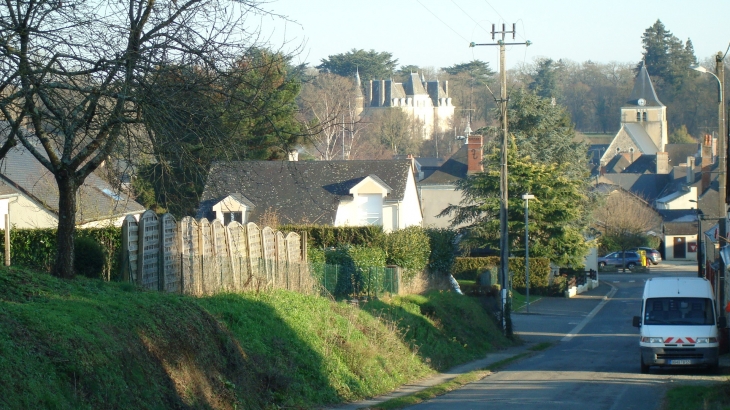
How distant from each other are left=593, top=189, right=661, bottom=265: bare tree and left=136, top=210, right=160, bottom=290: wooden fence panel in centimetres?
5848

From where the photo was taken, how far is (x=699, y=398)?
12.7m

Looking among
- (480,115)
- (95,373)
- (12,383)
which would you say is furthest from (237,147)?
(480,115)

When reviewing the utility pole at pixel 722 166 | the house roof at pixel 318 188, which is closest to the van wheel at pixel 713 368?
the utility pole at pixel 722 166

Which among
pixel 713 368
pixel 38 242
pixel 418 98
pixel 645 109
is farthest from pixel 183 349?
pixel 418 98

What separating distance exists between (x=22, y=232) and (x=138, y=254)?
593 cm

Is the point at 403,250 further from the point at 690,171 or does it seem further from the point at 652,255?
the point at 690,171

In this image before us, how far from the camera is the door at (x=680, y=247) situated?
254 ft

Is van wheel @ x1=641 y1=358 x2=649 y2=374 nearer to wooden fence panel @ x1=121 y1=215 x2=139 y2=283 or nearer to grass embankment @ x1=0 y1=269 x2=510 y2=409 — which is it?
grass embankment @ x1=0 y1=269 x2=510 y2=409

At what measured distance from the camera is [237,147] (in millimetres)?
10188

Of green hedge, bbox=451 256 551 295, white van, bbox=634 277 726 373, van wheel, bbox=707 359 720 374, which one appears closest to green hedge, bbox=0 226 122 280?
white van, bbox=634 277 726 373

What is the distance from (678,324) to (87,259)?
43.7ft

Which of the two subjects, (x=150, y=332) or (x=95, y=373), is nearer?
(x=95, y=373)

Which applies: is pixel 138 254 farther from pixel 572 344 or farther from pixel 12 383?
pixel 572 344

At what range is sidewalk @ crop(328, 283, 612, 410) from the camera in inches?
567
